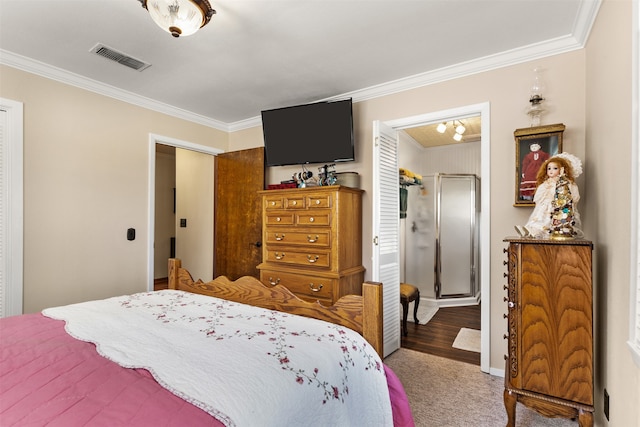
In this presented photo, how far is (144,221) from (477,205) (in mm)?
4567

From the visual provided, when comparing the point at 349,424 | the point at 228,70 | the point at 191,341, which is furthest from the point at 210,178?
the point at 349,424

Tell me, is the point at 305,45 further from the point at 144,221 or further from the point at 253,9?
the point at 144,221

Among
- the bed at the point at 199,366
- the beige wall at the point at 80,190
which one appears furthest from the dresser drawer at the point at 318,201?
the beige wall at the point at 80,190

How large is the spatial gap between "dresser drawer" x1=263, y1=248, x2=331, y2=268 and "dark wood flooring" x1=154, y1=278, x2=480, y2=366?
125cm

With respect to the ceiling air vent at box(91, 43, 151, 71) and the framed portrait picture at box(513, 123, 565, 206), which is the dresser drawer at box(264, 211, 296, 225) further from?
the framed portrait picture at box(513, 123, 565, 206)

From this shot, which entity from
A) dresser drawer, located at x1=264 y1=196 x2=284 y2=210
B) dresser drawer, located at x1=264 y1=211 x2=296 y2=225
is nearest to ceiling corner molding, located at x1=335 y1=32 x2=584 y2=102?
dresser drawer, located at x1=264 y1=196 x2=284 y2=210

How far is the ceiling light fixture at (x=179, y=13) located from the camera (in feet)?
5.32

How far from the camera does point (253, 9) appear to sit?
1925 millimetres

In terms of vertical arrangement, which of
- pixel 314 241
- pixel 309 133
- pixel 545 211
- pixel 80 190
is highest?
pixel 309 133

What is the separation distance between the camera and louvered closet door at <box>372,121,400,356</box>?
9.37ft

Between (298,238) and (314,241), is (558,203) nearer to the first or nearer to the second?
(314,241)

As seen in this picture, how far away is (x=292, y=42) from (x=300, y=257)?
68.1 inches

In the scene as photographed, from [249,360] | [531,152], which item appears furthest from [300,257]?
[531,152]

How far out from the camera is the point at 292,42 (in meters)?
2.29
